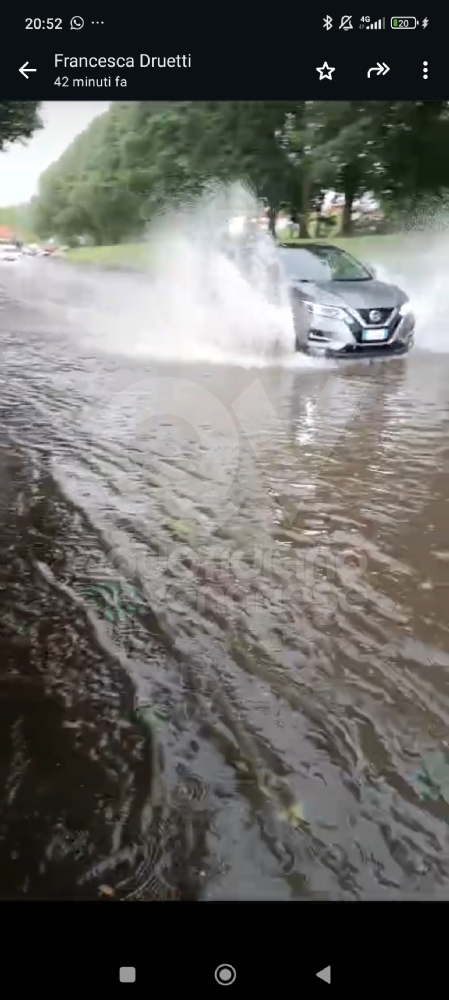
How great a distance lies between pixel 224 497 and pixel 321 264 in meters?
0.38

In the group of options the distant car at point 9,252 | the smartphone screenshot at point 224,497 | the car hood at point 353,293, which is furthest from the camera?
the car hood at point 353,293

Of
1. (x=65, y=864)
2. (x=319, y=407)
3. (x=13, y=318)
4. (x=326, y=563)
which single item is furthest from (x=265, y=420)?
(x=65, y=864)

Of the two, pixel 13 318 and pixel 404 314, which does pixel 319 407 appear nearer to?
pixel 404 314

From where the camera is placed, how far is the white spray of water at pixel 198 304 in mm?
1018

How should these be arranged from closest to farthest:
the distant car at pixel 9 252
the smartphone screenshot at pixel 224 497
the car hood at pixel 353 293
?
the smartphone screenshot at pixel 224 497
the distant car at pixel 9 252
the car hood at pixel 353 293

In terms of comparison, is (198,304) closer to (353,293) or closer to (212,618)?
(353,293)
